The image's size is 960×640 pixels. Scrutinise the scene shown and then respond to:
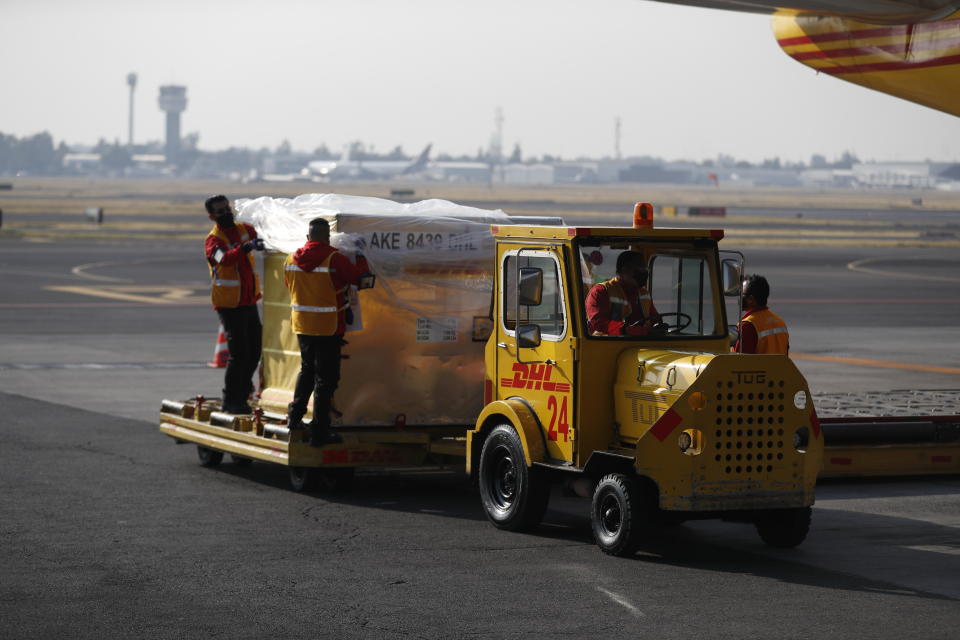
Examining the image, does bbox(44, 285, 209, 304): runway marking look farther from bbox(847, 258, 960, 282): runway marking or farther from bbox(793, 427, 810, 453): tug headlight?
bbox(793, 427, 810, 453): tug headlight

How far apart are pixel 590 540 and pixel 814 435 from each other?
1818mm

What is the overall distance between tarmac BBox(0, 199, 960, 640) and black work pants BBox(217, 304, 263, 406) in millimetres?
754

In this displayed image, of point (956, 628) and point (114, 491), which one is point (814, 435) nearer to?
point (956, 628)

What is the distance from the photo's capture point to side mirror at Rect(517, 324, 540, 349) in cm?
1023

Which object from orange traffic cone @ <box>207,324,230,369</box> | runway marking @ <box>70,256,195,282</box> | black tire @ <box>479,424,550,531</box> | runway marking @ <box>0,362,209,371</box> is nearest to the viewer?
black tire @ <box>479,424,550,531</box>

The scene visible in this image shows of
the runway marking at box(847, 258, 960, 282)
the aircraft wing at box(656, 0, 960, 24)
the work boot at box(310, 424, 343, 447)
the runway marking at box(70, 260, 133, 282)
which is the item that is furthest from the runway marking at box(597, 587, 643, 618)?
the runway marking at box(847, 258, 960, 282)

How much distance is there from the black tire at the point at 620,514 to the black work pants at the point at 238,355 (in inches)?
188

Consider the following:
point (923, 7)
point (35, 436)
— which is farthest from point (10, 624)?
point (923, 7)

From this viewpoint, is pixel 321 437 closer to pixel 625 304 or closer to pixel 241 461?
pixel 241 461

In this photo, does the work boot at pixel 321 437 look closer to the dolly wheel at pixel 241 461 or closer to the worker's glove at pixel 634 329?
the dolly wheel at pixel 241 461

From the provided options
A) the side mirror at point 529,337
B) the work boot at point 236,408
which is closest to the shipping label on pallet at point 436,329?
the side mirror at point 529,337

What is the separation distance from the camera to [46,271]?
42.7 metres

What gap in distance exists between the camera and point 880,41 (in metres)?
18.5

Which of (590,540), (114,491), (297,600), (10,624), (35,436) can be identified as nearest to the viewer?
(10,624)
